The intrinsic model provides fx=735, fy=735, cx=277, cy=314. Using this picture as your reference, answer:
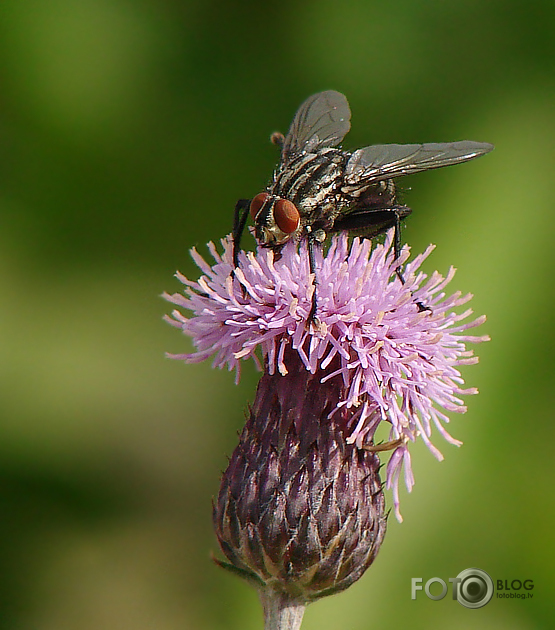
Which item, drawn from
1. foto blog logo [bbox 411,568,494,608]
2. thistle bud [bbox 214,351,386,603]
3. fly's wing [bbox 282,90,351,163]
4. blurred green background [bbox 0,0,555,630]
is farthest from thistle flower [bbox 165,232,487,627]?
blurred green background [bbox 0,0,555,630]

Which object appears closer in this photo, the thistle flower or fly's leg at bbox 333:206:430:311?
the thistle flower

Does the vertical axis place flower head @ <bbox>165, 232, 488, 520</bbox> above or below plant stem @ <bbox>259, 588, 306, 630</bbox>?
above

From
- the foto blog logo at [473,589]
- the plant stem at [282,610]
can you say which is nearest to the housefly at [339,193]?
the plant stem at [282,610]

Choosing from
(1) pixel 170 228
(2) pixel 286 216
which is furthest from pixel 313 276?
(1) pixel 170 228

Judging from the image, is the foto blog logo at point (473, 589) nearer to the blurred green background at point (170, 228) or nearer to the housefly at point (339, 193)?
the blurred green background at point (170, 228)

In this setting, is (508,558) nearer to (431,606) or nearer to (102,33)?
(431,606)

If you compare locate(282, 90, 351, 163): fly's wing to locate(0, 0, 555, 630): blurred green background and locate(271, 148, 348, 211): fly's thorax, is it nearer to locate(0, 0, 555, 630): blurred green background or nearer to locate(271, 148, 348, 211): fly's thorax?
locate(271, 148, 348, 211): fly's thorax

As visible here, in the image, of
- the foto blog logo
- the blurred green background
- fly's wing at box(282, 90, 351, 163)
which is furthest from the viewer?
the blurred green background

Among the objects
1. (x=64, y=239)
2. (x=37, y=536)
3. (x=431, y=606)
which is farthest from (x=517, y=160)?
(x=37, y=536)
